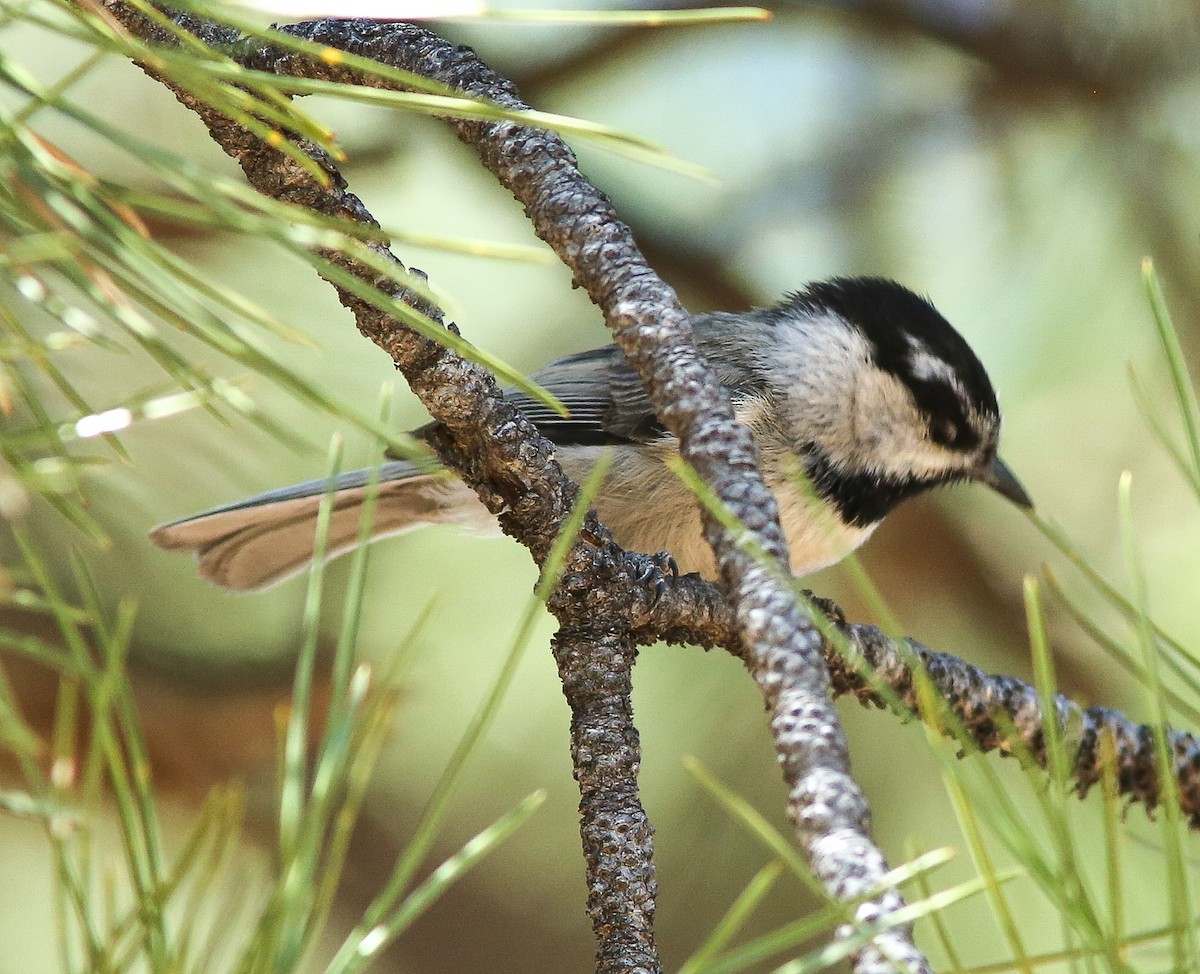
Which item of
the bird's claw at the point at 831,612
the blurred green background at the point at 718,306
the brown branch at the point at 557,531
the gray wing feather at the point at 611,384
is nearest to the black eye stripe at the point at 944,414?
the blurred green background at the point at 718,306

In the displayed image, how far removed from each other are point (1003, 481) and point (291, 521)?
1.14m

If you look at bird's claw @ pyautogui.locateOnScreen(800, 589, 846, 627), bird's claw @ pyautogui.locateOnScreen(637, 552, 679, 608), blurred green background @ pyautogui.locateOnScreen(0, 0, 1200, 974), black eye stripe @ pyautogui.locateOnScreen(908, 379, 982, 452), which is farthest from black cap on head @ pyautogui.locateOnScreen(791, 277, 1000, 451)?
bird's claw @ pyautogui.locateOnScreen(637, 552, 679, 608)

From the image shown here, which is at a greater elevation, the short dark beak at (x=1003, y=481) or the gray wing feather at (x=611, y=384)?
the gray wing feather at (x=611, y=384)

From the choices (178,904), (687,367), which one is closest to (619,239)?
(687,367)

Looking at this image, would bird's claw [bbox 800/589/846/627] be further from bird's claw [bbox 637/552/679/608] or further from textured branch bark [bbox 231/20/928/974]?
textured branch bark [bbox 231/20/928/974]

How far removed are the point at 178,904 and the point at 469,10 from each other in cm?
170

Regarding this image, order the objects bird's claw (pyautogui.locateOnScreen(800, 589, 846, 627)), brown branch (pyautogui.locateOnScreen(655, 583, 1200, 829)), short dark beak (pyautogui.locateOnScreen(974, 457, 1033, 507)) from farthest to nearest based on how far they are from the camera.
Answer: short dark beak (pyautogui.locateOnScreen(974, 457, 1033, 507)) < bird's claw (pyautogui.locateOnScreen(800, 589, 846, 627)) < brown branch (pyautogui.locateOnScreen(655, 583, 1200, 829))

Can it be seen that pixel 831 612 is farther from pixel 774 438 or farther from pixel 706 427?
pixel 706 427

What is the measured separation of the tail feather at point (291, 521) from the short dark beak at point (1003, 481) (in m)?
0.81

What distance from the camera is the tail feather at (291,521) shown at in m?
1.88

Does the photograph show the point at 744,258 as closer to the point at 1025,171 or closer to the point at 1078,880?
the point at 1025,171

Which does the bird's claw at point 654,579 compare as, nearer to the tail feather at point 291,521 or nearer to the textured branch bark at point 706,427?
the textured branch bark at point 706,427

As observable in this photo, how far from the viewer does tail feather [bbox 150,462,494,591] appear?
1.88m

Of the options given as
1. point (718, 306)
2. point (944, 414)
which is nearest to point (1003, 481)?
point (944, 414)
